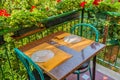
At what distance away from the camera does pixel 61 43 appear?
198 centimetres

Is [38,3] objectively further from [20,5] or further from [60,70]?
[60,70]

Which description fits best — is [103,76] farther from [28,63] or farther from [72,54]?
[28,63]

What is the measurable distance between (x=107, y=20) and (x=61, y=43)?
3.79 ft

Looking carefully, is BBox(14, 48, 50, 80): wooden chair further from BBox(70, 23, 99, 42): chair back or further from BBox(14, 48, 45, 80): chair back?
BBox(70, 23, 99, 42): chair back

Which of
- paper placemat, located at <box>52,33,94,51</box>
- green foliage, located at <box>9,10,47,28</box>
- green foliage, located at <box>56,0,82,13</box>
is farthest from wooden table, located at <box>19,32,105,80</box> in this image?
green foliage, located at <box>56,0,82,13</box>

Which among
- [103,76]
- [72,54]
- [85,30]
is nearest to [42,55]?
[72,54]

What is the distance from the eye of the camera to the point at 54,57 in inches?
67.2

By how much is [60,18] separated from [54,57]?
87 centimetres

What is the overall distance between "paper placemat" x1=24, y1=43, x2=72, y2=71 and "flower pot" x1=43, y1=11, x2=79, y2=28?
1.36 ft

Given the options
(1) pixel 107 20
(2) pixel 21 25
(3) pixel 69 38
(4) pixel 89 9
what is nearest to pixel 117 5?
(1) pixel 107 20

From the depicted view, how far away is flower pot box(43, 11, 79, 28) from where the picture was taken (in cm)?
227

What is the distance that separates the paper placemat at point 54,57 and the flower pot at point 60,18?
0.42 meters

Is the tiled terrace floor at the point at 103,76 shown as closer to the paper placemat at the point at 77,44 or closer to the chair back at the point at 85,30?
the chair back at the point at 85,30

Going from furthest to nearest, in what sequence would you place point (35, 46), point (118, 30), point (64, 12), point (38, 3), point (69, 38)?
1. point (118, 30)
2. point (38, 3)
3. point (64, 12)
4. point (69, 38)
5. point (35, 46)
